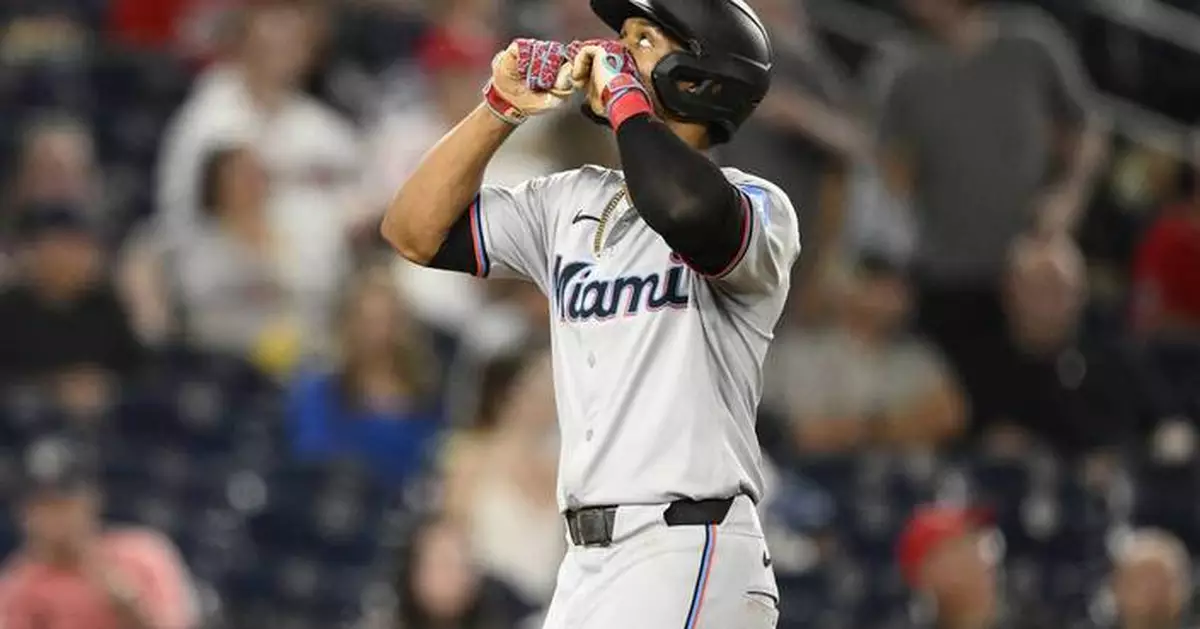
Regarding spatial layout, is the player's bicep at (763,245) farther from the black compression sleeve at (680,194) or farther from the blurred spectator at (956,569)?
the blurred spectator at (956,569)

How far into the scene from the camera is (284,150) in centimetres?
Result: 897

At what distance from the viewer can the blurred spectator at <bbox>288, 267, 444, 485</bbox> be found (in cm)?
791

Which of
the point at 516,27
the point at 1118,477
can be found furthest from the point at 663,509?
the point at 516,27

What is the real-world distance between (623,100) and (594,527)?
2.06 feet

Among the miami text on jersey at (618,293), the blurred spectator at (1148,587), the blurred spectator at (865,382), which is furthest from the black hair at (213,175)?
the miami text on jersey at (618,293)

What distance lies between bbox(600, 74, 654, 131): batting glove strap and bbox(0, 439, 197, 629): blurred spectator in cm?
376

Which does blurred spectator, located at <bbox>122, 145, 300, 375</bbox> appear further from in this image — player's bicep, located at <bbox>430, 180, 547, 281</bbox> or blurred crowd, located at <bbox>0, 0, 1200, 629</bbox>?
player's bicep, located at <bbox>430, 180, 547, 281</bbox>

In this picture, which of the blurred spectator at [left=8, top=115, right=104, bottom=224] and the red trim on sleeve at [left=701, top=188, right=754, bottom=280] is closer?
the red trim on sleeve at [left=701, top=188, right=754, bottom=280]

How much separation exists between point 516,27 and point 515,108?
256 inches

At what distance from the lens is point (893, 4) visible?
1113cm

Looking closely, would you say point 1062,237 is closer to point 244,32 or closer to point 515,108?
point 244,32

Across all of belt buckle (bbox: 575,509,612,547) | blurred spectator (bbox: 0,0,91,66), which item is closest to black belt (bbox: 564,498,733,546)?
belt buckle (bbox: 575,509,612,547)

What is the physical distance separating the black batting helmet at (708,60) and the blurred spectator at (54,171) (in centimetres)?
516

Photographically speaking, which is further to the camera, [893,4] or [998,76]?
[893,4]
